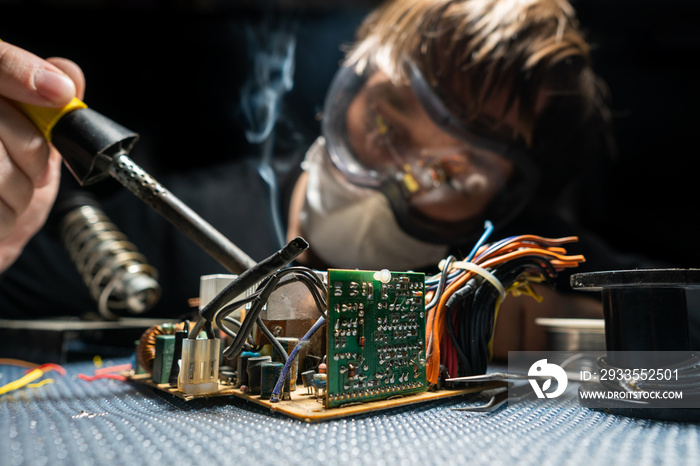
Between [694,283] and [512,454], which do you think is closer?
[512,454]

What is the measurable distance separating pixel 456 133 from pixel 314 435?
3.18 ft

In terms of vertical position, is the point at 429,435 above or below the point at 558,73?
below

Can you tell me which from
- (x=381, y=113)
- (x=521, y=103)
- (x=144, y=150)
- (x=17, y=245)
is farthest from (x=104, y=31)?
(x=521, y=103)

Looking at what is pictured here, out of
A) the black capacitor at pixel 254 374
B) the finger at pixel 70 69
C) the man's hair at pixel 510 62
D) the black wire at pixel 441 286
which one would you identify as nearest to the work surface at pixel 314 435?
the black capacitor at pixel 254 374

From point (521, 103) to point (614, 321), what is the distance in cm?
80

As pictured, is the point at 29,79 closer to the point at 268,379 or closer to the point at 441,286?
the point at 268,379

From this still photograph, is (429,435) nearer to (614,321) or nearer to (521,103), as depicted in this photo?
(614,321)

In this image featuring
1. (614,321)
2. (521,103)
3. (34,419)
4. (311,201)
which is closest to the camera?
(34,419)

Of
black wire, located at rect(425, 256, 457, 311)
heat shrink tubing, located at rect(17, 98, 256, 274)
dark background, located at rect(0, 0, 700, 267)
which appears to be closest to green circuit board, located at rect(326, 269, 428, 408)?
black wire, located at rect(425, 256, 457, 311)

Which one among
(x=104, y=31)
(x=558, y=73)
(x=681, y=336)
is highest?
(x=104, y=31)

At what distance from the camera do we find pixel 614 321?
69cm

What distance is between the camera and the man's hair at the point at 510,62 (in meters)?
1.23

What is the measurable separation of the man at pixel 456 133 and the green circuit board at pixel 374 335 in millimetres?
643

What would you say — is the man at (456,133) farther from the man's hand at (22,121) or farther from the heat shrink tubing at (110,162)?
the man's hand at (22,121)
